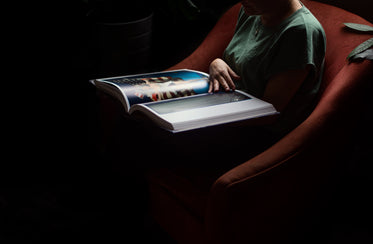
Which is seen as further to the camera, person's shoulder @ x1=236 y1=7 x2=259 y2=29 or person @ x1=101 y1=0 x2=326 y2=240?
person's shoulder @ x1=236 y1=7 x2=259 y2=29

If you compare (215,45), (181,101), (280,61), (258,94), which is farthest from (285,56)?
(215,45)

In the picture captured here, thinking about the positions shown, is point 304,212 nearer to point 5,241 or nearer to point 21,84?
point 5,241

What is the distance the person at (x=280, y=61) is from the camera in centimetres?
101

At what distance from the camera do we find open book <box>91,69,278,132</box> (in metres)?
0.91

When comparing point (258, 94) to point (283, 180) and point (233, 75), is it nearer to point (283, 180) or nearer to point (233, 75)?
point (233, 75)

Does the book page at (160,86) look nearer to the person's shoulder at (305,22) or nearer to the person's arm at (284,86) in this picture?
the person's arm at (284,86)

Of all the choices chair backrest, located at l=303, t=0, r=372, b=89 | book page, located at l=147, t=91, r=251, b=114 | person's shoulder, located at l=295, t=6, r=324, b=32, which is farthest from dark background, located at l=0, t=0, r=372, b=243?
person's shoulder, located at l=295, t=6, r=324, b=32

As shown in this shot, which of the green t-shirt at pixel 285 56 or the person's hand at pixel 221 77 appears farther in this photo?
the person's hand at pixel 221 77

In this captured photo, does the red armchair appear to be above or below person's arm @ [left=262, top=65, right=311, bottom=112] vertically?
below

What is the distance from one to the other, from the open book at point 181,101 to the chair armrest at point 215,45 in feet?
0.91

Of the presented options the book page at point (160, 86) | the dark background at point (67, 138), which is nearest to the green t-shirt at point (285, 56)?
the book page at point (160, 86)

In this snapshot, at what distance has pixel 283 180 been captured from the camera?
3.16 feet

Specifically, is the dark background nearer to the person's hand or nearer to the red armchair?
the red armchair

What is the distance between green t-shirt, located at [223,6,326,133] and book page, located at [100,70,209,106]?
0.44 ft
